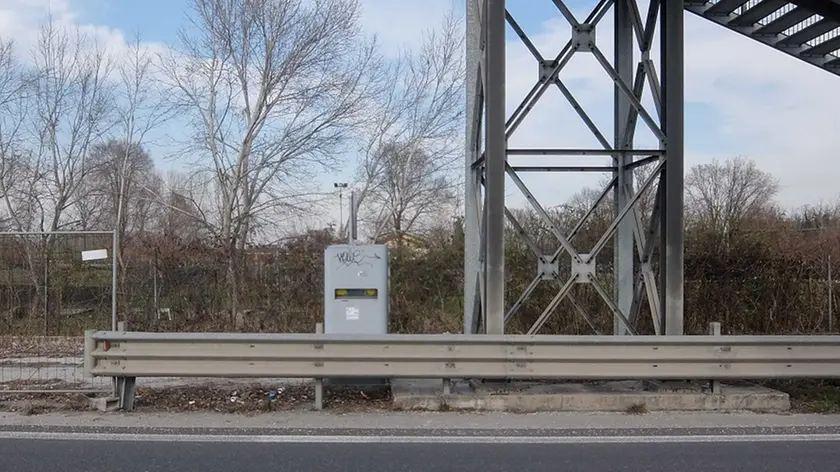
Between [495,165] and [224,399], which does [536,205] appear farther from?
[224,399]

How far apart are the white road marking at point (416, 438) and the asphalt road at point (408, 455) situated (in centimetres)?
3

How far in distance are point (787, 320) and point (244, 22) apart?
14356mm

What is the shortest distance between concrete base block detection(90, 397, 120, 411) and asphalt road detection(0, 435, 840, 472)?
43.2 inches

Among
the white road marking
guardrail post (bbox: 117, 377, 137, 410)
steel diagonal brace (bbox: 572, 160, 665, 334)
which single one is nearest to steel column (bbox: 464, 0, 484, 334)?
steel diagonal brace (bbox: 572, 160, 665, 334)

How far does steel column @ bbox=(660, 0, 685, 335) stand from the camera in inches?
332

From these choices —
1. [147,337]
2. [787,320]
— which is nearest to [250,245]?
[147,337]

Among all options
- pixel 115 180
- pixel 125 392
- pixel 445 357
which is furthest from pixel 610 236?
pixel 115 180

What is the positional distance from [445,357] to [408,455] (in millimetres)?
1778

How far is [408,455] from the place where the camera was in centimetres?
592

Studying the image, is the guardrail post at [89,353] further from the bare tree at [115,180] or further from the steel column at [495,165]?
the bare tree at [115,180]

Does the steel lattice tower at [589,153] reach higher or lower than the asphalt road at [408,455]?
higher

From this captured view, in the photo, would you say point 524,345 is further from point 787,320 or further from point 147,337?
point 787,320

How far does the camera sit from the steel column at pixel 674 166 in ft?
27.7

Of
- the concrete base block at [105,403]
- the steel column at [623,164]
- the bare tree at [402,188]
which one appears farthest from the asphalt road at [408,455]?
the bare tree at [402,188]
